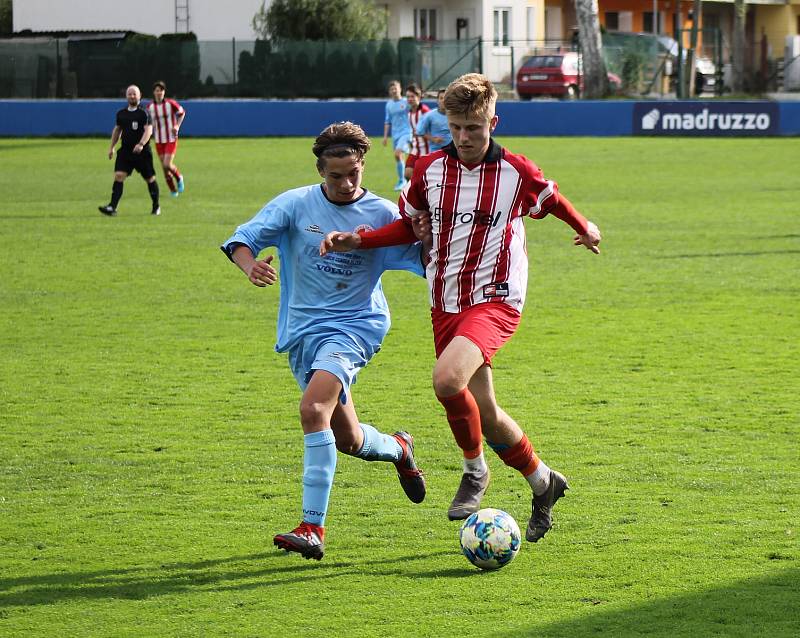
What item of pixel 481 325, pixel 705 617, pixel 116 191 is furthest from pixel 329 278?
pixel 116 191

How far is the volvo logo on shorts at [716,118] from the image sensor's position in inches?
1403

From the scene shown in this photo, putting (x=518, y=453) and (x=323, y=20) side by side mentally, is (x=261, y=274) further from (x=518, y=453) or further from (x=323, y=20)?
(x=323, y=20)

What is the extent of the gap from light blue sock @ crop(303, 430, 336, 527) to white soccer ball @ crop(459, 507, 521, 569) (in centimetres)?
57

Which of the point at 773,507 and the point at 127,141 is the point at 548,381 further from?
the point at 127,141

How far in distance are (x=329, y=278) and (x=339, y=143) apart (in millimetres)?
592

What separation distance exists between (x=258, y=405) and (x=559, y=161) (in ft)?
69.8

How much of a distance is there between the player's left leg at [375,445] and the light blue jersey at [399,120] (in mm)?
18869

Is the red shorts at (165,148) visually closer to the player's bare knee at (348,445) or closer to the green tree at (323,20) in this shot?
the player's bare knee at (348,445)

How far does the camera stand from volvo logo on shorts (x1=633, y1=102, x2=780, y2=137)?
35625 millimetres

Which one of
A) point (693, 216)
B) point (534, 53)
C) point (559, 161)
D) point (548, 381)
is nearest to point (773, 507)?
point (548, 381)

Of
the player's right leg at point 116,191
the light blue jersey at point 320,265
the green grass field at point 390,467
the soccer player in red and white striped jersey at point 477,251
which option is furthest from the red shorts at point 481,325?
the player's right leg at point 116,191

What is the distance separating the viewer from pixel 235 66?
4178 cm

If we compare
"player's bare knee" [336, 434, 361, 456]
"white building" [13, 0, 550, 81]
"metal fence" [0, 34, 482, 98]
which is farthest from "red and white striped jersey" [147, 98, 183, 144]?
"white building" [13, 0, 550, 81]

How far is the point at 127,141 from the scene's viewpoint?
20.3m
